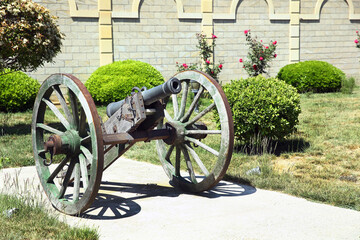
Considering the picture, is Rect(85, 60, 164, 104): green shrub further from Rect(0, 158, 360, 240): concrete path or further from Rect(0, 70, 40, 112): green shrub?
Rect(0, 158, 360, 240): concrete path

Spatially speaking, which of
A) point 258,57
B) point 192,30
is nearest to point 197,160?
point 258,57

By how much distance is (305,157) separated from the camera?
7254mm

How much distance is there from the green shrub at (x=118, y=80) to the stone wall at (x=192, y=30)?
145 centimetres

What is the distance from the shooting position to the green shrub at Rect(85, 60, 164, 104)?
13.5 metres

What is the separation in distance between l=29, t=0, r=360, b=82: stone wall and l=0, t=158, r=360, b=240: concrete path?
1020cm

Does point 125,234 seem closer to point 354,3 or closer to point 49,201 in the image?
point 49,201

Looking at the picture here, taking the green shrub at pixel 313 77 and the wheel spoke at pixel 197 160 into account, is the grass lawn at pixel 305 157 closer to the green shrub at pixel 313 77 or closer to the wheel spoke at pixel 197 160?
the wheel spoke at pixel 197 160

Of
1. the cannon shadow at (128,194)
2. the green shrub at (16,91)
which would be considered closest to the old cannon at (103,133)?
the cannon shadow at (128,194)

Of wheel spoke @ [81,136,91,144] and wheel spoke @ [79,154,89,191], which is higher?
wheel spoke @ [81,136,91,144]

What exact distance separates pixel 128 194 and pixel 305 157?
3.24 meters

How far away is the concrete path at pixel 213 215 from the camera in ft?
12.9

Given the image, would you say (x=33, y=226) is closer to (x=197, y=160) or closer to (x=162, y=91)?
(x=162, y=91)

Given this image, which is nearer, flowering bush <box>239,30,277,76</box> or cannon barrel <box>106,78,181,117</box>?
cannon barrel <box>106,78,181,117</box>

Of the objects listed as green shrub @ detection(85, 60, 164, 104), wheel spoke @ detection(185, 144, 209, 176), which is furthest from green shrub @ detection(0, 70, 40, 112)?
wheel spoke @ detection(185, 144, 209, 176)
